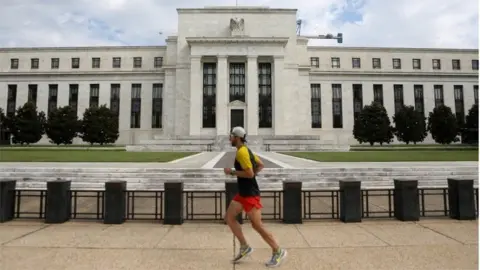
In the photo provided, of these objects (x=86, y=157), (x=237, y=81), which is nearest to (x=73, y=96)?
(x=237, y=81)

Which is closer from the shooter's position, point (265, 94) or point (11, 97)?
point (265, 94)

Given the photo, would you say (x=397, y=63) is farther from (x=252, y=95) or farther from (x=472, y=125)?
(x=252, y=95)

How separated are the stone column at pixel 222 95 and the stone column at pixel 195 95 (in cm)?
301

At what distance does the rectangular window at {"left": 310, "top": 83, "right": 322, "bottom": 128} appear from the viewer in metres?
61.7

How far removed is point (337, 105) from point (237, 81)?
69.0ft

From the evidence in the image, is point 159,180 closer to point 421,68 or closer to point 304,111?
point 304,111

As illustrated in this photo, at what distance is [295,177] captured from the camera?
1446 cm

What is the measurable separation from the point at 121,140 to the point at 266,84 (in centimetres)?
2790

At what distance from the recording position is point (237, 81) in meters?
52.5

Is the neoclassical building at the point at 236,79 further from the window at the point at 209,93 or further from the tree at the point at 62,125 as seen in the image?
the tree at the point at 62,125

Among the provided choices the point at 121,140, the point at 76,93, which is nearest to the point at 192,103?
the point at 121,140

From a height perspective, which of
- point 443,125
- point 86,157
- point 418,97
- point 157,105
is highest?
point 418,97

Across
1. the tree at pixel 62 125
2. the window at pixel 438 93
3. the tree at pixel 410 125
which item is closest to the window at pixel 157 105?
the tree at pixel 62 125

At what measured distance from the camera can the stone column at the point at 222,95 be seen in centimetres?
5084
